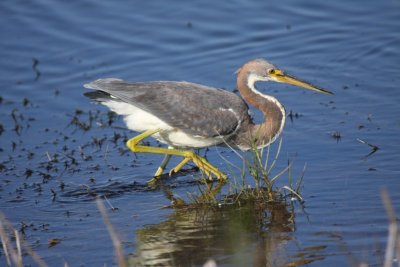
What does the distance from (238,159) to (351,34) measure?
4.13m

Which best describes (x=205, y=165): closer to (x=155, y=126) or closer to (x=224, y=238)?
(x=155, y=126)

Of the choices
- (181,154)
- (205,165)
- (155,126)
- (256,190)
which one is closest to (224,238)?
(256,190)

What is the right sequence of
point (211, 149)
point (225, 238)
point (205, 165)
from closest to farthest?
point (225, 238), point (205, 165), point (211, 149)

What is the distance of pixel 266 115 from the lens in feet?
29.1

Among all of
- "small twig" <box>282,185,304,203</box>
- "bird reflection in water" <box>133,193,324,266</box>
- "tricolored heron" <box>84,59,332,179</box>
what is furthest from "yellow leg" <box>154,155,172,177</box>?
"small twig" <box>282,185,304,203</box>

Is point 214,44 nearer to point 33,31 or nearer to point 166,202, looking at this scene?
point 33,31

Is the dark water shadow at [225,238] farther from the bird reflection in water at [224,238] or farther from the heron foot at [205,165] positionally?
the heron foot at [205,165]

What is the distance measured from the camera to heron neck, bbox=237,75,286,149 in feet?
28.7

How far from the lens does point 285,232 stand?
6.95 meters

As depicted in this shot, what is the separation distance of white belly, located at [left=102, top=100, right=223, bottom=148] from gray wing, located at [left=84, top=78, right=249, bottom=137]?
97mm

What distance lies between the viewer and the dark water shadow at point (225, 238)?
645 cm

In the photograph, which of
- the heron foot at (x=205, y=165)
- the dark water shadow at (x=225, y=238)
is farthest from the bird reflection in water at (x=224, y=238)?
the heron foot at (x=205, y=165)

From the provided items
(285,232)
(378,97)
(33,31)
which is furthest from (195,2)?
(285,232)

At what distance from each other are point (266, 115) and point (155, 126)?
4.14 ft
